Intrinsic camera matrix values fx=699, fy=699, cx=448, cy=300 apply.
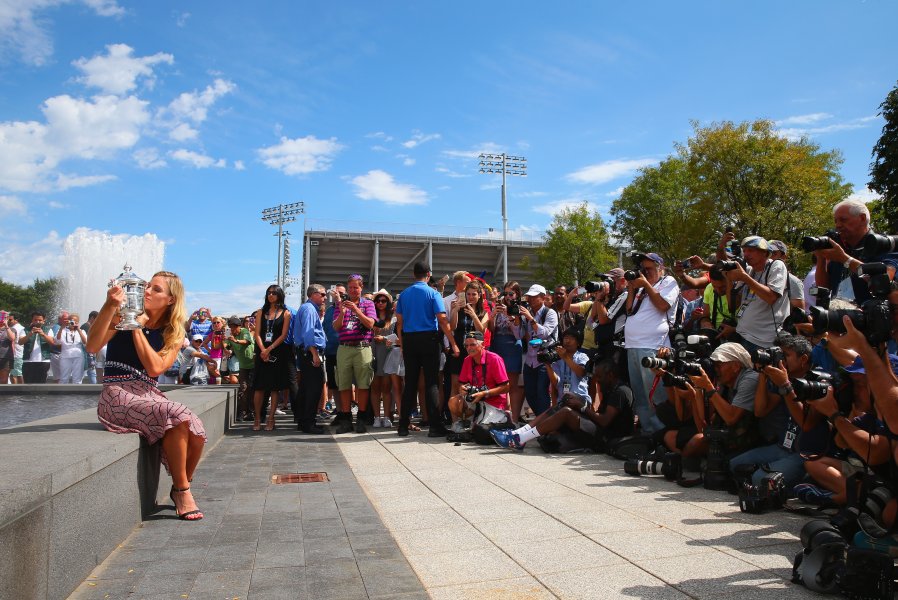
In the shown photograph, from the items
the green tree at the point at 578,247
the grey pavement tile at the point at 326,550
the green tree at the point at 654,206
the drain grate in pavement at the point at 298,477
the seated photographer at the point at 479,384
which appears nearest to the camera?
the grey pavement tile at the point at 326,550

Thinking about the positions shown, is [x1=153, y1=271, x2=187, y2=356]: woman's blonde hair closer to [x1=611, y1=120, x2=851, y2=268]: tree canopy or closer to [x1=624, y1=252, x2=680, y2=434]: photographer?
[x1=624, y1=252, x2=680, y2=434]: photographer

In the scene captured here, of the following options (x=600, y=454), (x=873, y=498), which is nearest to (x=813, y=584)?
(x=873, y=498)

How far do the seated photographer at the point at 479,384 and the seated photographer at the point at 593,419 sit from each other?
2.36ft

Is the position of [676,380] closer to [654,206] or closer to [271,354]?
[271,354]

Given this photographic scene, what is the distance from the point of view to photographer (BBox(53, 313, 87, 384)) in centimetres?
1366

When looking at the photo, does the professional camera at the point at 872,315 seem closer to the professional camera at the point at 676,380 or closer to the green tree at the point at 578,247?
the professional camera at the point at 676,380

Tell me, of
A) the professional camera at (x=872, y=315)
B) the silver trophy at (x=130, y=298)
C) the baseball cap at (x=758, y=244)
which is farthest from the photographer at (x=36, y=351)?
the professional camera at (x=872, y=315)

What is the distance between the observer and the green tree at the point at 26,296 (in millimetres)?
84062

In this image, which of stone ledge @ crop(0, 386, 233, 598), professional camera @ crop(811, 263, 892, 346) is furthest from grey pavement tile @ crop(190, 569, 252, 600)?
professional camera @ crop(811, 263, 892, 346)

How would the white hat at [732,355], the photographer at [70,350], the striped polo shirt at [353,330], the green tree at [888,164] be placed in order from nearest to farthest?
the white hat at [732,355] → the striped polo shirt at [353,330] → the photographer at [70,350] → the green tree at [888,164]

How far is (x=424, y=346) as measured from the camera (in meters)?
8.51

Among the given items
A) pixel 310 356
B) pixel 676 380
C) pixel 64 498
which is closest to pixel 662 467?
pixel 676 380

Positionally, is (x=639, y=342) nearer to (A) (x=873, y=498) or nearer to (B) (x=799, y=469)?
(B) (x=799, y=469)

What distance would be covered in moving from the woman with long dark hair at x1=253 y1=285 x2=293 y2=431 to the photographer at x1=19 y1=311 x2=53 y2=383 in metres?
6.93
